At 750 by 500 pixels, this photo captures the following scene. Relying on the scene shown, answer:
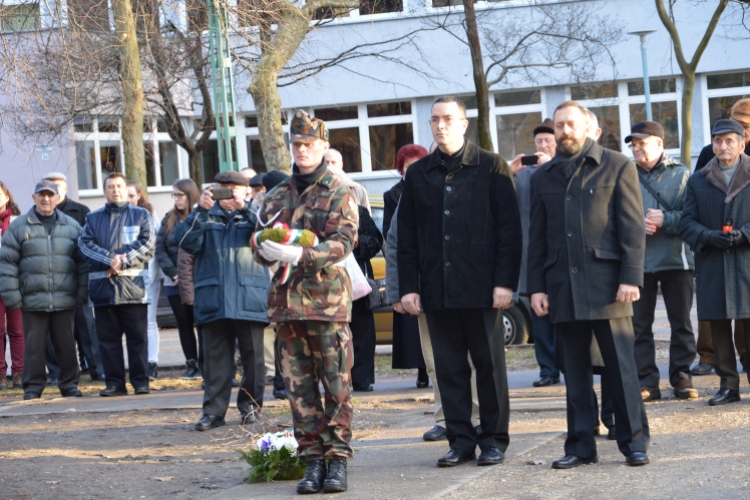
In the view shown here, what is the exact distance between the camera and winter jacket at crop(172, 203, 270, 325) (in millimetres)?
8617

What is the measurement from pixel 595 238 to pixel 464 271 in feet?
2.64

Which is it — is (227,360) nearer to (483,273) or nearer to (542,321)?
(542,321)

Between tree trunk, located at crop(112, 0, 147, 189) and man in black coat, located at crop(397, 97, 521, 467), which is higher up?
tree trunk, located at crop(112, 0, 147, 189)

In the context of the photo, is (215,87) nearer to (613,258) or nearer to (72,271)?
(72,271)

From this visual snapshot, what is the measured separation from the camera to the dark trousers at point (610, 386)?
20.9ft

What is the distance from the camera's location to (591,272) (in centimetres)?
639

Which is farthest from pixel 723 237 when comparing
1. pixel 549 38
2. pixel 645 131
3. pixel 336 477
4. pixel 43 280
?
pixel 549 38

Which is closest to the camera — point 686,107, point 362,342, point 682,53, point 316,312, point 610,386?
point 316,312

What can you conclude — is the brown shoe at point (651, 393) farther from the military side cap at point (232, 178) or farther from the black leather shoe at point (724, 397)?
the military side cap at point (232, 178)

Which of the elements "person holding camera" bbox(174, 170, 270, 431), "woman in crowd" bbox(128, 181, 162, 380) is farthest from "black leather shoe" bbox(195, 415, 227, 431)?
"woman in crowd" bbox(128, 181, 162, 380)

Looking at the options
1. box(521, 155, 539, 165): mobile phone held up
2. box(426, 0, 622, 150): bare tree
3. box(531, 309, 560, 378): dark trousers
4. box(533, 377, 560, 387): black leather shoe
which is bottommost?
box(533, 377, 560, 387): black leather shoe

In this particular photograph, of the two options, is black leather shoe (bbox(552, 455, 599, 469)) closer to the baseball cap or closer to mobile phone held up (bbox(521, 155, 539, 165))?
mobile phone held up (bbox(521, 155, 539, 165))

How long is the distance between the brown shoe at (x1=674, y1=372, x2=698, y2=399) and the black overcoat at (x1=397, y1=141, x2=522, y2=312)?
2.75 meters

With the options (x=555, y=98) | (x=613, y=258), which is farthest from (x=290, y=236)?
(x=555, y=98)
